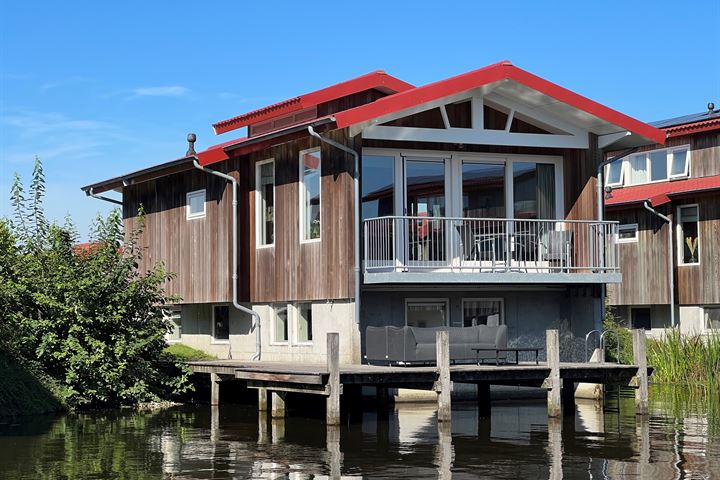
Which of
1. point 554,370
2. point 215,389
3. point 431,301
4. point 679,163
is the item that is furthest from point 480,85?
point 679,163

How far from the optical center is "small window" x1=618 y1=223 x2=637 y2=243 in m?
37.5

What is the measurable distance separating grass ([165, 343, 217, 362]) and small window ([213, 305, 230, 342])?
1.91 feet

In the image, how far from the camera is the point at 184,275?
29.6 metres

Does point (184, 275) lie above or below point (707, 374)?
above

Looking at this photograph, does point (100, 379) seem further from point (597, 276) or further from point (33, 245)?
point (597, 276)

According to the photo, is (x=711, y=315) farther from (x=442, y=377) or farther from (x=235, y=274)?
(x=442, y=377)

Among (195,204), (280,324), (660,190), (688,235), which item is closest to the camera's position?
(280,324)

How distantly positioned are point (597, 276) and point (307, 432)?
7.88m

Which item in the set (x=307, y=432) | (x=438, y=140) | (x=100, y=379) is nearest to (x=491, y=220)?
(x=438, y=140)

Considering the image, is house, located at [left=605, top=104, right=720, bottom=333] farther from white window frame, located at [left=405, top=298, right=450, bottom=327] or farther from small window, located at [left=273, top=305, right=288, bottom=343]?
small window, located at [left=273, top=305, right=288, bottom=343]

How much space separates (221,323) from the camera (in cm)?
2961

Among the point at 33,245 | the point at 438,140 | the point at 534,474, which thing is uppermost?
the point at 438,140

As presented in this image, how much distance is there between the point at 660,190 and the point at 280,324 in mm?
15996

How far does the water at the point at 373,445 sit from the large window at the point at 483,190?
420 centimetres
